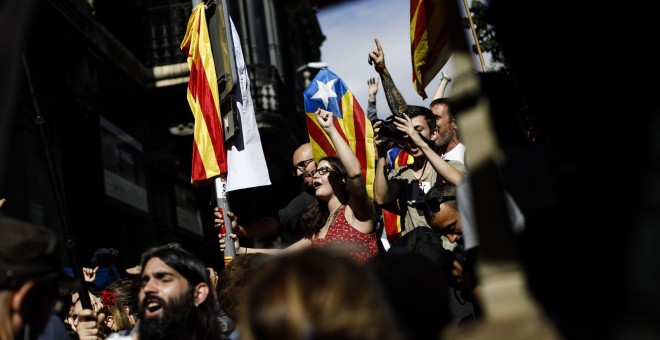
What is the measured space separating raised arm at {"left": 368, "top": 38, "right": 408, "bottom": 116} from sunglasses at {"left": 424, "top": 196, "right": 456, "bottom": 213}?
129 centimetres

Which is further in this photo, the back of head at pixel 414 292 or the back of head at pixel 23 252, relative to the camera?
the back of head at pixel 23 252

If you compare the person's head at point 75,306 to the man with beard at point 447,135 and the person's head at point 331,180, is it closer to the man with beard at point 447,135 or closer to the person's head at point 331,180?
the person's head at point 331,180

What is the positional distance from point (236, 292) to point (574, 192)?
6.81 ft

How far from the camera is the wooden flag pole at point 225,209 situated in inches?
213

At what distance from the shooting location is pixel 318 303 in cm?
178

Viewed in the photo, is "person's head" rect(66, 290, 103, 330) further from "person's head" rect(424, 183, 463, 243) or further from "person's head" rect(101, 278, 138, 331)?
"person's head" rect(424, 183, 463, 243)

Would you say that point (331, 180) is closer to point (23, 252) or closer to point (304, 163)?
point (304, 163)

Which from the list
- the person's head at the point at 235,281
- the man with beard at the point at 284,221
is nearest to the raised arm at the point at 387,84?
the man with beard at the point at 284,221

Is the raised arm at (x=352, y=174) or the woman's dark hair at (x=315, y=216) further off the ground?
the raised arm at (x=352, y=174)

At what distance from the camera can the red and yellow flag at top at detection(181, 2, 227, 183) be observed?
19.5ft

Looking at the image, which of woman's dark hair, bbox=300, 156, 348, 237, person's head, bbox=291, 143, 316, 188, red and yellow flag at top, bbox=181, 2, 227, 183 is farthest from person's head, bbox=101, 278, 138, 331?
person's head, bbox=291, 143, 316, 188

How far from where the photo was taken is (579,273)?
1926 mm

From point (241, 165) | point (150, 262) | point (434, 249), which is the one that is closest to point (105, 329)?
point (241, 165)

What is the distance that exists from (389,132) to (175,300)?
156cm
